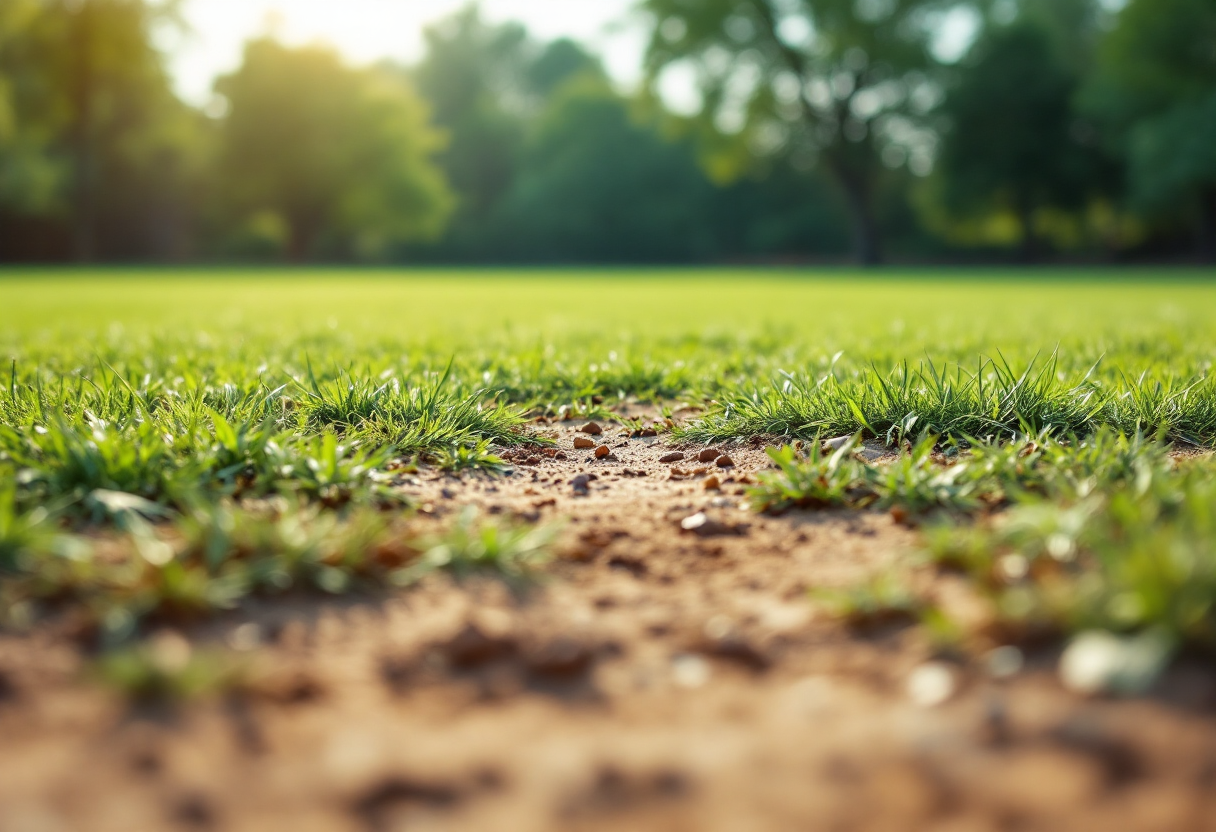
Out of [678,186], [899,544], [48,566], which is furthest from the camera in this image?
[678,186]

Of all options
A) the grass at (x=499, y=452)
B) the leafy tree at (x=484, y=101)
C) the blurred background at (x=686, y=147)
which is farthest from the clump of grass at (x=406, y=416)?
the leafy tree at (x=484, y=101)

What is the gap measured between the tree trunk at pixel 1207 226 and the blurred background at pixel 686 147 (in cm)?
12

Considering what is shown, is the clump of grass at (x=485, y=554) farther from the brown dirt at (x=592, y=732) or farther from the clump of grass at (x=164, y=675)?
the clump of grass at (x=164, y=675)

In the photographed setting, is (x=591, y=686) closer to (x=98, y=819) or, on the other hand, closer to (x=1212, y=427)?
(x=98, y=819)

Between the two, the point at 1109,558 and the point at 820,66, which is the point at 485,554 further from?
the point at 820,66

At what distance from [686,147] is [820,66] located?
16.6 m

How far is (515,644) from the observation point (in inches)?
70.0

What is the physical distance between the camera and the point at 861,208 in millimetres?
40094

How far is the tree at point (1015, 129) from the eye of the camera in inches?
1499

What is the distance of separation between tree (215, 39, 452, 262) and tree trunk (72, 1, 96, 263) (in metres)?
6.11

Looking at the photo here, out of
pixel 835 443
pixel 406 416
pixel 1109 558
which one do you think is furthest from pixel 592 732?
pixel 406 416

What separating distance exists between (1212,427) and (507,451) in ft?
9.04

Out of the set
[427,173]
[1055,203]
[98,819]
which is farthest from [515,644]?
[427,173]

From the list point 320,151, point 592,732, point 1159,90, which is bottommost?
point 592,732
